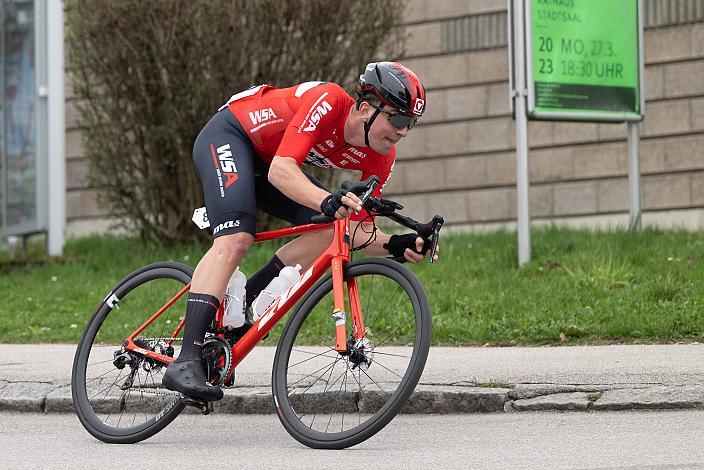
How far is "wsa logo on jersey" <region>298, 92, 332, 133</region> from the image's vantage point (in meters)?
5.79

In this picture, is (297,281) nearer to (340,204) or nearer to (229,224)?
(229,224)

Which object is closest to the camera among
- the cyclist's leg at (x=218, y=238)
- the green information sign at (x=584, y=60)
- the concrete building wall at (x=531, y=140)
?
the cyclist's leg at (x=218, y=238)

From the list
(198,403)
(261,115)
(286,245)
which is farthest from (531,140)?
(198,403)

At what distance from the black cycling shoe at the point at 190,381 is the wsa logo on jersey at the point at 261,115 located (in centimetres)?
108

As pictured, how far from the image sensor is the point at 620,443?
563 cm

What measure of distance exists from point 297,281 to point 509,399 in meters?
1.46

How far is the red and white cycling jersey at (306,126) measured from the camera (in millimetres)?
5801

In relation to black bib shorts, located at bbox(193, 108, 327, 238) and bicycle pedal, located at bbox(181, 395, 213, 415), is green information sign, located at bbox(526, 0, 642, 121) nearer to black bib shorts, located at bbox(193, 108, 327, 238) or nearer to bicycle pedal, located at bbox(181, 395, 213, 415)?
black bib shorts, located at bbox(193, 108, 327, 238)

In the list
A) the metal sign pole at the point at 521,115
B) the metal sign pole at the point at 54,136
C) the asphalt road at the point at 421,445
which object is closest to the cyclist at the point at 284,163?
the asphalt road at the point at 421,445

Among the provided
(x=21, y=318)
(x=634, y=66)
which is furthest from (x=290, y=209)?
(x=634, y=66)

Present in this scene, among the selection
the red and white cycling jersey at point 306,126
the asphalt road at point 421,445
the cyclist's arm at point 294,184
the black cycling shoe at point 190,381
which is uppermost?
the red and white cycling jersey at point 306,126

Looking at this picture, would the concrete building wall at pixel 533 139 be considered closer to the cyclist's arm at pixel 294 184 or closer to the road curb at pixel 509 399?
the road curb at pixel 509 399

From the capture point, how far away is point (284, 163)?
5.74 m

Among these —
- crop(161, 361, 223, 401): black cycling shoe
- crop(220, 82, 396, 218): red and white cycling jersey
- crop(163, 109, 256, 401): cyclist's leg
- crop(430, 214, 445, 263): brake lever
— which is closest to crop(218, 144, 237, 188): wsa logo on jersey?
crop(163, 109, 256, 401): cyclist's leg
